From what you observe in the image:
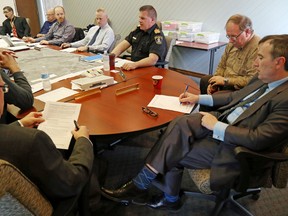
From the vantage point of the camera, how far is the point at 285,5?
330cm

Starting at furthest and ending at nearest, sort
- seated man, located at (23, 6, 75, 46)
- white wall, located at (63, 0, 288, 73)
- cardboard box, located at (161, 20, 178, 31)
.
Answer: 1. seated man, located at (23, 6, 75, 46)
2. cardboard box, located at (161, 20, 178, 31)
3. white wall, located at (63, 0, 288, 73)

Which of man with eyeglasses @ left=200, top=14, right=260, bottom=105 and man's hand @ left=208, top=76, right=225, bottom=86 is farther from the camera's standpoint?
man's hand @ left=208, top=76, right=225, bottom=86

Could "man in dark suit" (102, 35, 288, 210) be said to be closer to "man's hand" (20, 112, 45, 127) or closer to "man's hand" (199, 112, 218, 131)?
"man's hand" (199, 112, 218, 131)

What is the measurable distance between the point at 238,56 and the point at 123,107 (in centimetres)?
135

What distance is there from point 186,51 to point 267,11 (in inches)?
55.7

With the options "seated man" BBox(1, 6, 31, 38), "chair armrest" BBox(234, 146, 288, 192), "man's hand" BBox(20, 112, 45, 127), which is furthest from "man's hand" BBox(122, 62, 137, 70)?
"seated man" BBox(1, 6, 31, 38)

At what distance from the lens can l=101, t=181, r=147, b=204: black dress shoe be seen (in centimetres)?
173

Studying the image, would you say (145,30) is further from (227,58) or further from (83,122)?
(83,122)

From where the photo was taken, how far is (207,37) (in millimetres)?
3693

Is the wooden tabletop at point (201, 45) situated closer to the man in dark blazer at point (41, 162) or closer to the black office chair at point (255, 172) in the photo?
the black office chair at point (255, 172)

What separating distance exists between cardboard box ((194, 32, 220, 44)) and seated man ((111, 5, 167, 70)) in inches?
44.0

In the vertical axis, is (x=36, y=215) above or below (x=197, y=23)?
below

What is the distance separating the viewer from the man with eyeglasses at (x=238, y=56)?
219 cm

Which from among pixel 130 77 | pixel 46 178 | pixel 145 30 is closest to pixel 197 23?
pixel 145 30
